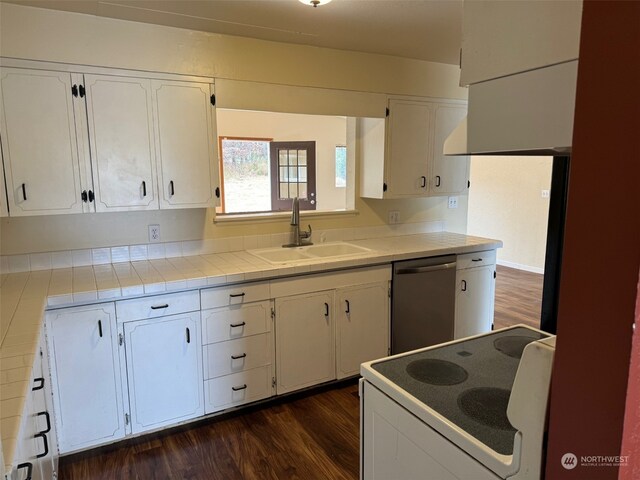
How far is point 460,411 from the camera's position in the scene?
1.14 meters

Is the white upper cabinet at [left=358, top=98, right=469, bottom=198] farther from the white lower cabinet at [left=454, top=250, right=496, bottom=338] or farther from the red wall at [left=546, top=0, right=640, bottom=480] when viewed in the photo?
the red wall at [left=546, top=0, right=640, bottom=480]

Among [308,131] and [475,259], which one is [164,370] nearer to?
[475,259]

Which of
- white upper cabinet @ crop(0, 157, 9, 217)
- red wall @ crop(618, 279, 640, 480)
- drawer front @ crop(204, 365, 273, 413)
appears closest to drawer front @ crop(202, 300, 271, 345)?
drawer front @ crop(204, 365, 273, 413)

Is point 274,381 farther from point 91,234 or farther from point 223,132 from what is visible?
point 223,132

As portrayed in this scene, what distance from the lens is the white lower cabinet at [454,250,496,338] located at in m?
3.31

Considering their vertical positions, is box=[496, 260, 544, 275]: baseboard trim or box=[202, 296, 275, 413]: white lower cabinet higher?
box=[202, 296, 275, 413]: white lower cabinet

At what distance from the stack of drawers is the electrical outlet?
2.17ft

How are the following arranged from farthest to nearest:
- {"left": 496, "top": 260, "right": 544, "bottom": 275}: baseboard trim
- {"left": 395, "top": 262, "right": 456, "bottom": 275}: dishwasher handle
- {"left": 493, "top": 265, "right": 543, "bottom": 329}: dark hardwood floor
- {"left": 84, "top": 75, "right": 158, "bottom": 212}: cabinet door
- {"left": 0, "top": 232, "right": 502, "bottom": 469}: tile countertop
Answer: {"left": 496, "top": 260, "right": 544, "bottom": 275}: baseboard trim
{"left": 493, "top": 265, "right": 543, "bottom": 329}: dark hardwood floor
{"left": 395, "top": 262, "right": 456, "bottom": 275}: dishwasher handle
{"left": 84, "top": 75, "right": 158, "bottom": 212}: cabinet door
{"left": 0, "top": 232, "right": 502, "bottom": 469}: tile countertop

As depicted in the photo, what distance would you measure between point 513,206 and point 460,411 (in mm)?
5834

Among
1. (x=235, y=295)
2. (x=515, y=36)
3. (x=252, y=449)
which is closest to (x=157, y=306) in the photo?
(x=235, y=295)

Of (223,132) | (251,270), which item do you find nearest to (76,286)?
(251,270)

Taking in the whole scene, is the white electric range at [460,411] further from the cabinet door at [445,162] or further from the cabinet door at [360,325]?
the cabinet door at [445,162]

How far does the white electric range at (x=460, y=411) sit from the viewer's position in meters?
0.82

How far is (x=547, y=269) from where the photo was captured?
1.74 meters
